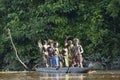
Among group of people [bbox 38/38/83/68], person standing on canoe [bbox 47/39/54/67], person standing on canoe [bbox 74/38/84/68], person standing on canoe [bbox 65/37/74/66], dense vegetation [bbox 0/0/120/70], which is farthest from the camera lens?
dense vegetation [bbox 0/0/120/70]

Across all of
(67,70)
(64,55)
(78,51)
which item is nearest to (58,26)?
(64,55)

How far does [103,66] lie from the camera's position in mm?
26531

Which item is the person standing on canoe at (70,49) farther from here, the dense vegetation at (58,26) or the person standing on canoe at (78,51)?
the dense vegetation at (58,26)

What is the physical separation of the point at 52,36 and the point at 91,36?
9.55ft

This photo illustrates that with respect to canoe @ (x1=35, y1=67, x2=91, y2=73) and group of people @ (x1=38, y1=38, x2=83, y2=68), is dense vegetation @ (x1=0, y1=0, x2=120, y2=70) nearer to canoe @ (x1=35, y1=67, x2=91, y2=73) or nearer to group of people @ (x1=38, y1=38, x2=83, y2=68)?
group of people @ (x1=38, y1=38, x2=83, y2=68)

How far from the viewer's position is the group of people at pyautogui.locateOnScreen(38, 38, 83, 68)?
2386cm

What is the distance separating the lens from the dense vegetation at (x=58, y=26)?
26500 mm

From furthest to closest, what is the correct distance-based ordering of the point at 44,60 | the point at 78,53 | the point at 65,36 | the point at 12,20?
the point at 12,20 → the point at 65,36 → the point at 44,60 → the point at 78,53

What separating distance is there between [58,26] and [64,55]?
4.15 meters

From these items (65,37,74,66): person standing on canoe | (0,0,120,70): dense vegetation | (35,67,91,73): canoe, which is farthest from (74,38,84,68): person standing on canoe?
(0,0,120,70): dense vegetation

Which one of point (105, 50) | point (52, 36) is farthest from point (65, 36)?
point (105, 50)

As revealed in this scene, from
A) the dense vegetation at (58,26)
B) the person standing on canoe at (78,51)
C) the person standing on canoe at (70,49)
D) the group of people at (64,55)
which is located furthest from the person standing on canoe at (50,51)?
the dense vegetation at (58,26)

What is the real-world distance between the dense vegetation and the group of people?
241 cm

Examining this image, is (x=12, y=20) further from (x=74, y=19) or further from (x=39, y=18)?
(x=74, y=19)
